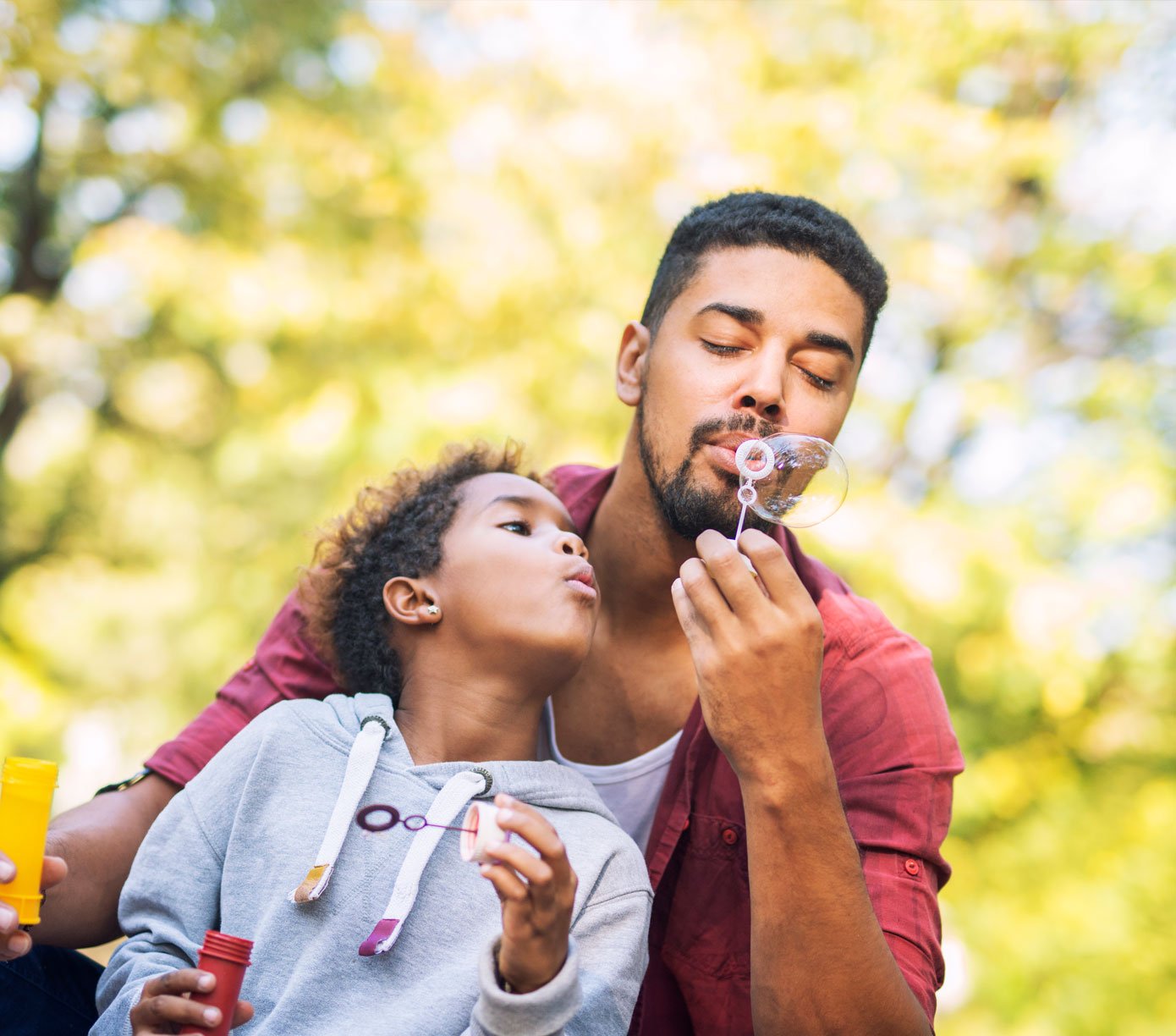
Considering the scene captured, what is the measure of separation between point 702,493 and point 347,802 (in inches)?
39.6

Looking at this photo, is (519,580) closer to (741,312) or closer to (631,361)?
(741,312)

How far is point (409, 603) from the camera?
2.48m

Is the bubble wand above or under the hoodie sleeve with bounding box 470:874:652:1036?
above

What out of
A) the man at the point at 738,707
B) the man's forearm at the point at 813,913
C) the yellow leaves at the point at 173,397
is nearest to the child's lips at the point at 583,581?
the man at the point at 738,707

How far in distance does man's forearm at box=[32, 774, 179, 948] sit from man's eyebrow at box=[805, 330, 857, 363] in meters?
1.73

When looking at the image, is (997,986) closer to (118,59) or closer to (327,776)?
(327,776)

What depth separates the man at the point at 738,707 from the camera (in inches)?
73.9

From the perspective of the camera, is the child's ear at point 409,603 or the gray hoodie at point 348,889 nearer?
the gray hoodie at point 348,889

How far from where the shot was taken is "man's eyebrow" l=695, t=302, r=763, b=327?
2.54 meters

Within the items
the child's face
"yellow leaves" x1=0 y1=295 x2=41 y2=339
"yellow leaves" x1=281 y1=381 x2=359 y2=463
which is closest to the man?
the child's face

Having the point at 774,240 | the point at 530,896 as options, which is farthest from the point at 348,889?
the point at 774,240

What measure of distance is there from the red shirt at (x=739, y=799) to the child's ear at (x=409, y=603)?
1.10 feet

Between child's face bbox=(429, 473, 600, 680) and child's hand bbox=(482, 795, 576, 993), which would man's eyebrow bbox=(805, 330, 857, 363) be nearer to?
child's face bbox=(429, 473, 600, 680)

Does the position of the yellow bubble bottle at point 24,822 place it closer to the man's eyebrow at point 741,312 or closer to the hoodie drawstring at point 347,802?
the hoodie drawstring at point 347,802
